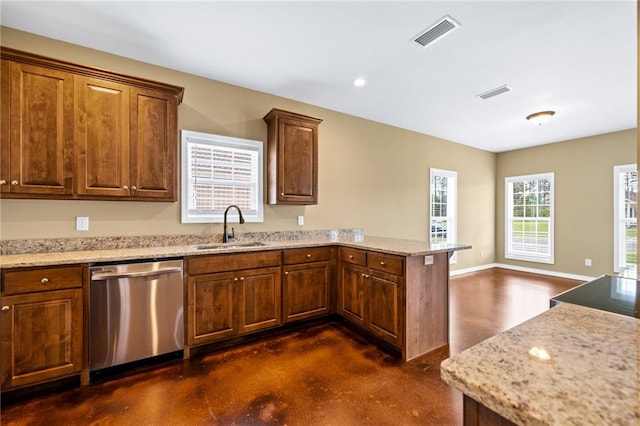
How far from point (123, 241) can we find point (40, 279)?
29.9 inches

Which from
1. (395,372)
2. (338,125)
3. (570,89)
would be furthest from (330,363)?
(570,89)

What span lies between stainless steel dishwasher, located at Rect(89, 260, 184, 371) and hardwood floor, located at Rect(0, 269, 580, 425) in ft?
0.64

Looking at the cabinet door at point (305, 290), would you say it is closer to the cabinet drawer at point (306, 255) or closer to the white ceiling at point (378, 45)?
the cabinet drawer at point (306, 255)

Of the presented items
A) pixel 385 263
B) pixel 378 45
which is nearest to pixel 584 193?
pixel 385 263

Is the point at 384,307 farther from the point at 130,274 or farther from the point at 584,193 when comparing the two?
the point at 584,193

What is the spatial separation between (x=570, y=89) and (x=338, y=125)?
Result: 112 inches

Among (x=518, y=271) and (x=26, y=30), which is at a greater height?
(x=26, y=30)

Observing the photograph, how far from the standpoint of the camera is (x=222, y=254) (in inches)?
102

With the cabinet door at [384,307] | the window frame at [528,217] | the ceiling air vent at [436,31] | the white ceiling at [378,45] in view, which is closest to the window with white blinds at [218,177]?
the white ceiling at [378,45]

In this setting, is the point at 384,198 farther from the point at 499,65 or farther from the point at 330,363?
the point at 330,363

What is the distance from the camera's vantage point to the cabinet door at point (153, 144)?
249 centimetres

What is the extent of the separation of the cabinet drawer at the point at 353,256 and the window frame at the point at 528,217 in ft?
17.0

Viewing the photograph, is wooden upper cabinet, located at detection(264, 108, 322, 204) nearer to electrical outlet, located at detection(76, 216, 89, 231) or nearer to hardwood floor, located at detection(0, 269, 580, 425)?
hardwood floor, located at detection(0, 269, 580, 425)

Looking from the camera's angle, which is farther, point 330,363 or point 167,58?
point 167,58
